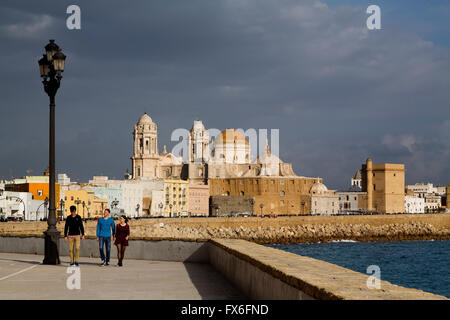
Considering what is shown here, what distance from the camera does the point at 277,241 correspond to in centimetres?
8425

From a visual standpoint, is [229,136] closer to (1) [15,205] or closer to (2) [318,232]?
(2) [318,232]

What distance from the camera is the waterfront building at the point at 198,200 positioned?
116062mm

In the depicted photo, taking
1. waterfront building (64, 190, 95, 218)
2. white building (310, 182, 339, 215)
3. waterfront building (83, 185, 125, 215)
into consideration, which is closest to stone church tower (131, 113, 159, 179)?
waterfront building (83, 185, 125, 215)

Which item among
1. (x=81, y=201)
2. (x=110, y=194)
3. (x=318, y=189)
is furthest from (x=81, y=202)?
(x=318, y=189)

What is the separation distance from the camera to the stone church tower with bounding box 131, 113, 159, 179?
119000 millimetres

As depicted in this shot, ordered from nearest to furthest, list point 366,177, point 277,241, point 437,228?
point 277,241
point 437,228
point 366,177

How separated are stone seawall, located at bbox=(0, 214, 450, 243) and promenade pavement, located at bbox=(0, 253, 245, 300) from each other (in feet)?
177

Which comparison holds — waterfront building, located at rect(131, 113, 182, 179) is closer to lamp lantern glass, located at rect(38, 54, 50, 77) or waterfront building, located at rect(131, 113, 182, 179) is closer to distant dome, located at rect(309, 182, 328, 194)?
distant dome, located at rect(309, 182, 328, 194)

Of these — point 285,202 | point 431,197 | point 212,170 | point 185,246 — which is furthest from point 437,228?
point 185,246

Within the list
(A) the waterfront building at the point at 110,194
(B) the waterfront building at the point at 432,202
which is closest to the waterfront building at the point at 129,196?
(A) the waterfront building at the point at 110,194

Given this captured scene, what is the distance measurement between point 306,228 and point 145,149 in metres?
38.7

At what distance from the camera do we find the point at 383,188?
13312 centimetres
